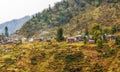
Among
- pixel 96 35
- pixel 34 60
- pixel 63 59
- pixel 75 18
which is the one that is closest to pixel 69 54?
pixel 63 59

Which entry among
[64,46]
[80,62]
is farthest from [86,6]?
[80,62]

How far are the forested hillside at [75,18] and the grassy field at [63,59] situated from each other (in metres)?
47.0

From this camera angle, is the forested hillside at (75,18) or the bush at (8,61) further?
the forested hillside at (75,18)

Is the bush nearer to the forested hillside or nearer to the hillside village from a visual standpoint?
the hillside village

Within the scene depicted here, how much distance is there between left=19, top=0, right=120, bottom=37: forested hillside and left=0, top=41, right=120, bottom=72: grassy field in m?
47.0

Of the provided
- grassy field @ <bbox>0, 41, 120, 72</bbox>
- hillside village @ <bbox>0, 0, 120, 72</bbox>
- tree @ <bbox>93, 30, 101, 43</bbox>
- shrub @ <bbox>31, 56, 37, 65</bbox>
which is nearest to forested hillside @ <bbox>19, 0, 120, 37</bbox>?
hillside village @ <bbox>0, 0, 120, 72</bbox>

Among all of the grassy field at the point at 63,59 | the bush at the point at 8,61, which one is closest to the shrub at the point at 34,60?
the grassy field at the point at 63,59

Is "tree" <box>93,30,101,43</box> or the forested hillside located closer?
"tree" <box>93,30,101,43</box>

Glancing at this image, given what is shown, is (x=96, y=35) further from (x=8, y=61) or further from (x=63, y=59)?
(x=8, y=61)

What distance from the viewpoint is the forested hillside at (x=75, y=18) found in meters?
158

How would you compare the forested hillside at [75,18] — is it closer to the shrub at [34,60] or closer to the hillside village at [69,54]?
the hillside village at [69,54]

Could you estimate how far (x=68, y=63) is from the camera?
→ 9650cm

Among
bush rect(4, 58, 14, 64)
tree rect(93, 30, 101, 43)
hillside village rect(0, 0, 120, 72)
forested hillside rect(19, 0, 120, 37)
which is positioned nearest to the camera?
hillside village rect(0, 0, 120, 72)

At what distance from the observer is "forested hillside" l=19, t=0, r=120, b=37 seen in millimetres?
158500
